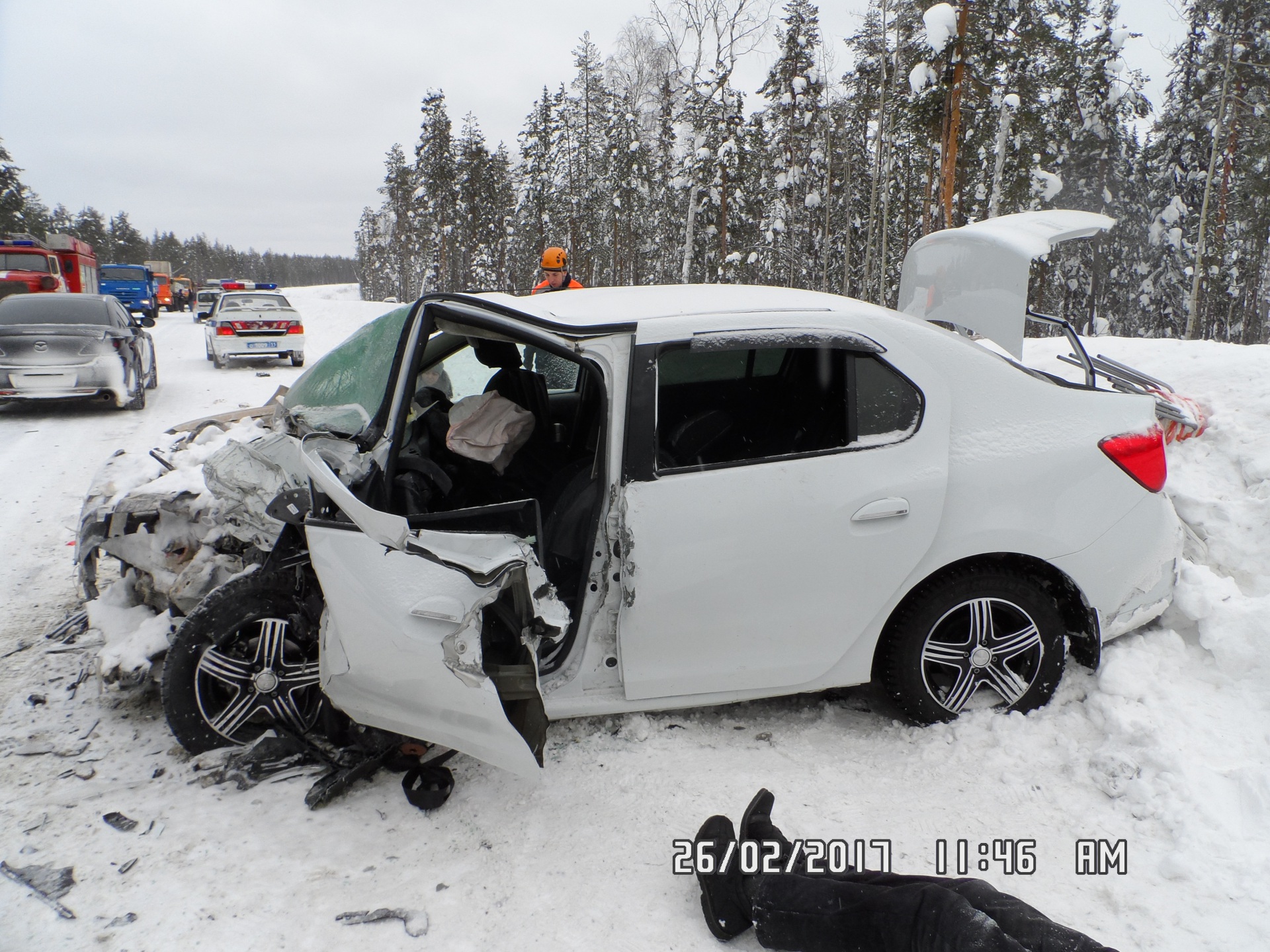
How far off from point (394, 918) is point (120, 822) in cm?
111

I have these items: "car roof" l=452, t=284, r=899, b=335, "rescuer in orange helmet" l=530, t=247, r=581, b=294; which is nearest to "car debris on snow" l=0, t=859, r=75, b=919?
"car roof" l=452, t=284, r=899, b=335

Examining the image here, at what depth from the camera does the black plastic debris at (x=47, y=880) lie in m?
2.27

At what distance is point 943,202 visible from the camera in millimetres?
17094

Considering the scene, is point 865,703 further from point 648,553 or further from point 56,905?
point 56,905

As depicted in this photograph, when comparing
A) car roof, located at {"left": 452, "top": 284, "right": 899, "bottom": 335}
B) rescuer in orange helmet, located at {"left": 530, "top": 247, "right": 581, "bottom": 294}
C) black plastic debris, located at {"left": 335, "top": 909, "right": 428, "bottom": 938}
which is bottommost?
black plastic debris, located at {"left": 335, "top": 909, "right": 428, "bottom": 938}

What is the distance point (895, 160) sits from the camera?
32.2 m

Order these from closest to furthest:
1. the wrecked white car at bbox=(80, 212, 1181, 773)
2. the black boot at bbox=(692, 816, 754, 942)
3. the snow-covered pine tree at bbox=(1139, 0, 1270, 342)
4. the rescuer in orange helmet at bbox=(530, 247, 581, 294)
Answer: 1. the black boot at bbox=(692, 816, 754, 942)
2. the wrecked white car at bbox=(80, 212, 1181, 773)
3. the rescuer in orange helmet at bbox=(530, 247, 581, 294)
4. the snow-covered pine tree at bbox=(1139, 0, 1270, 342)

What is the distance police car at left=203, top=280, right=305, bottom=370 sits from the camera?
14.6m

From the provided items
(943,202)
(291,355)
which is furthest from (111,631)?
(943,202)

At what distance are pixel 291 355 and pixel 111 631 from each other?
1295 cm

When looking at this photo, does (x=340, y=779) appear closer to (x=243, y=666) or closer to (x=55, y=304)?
(x=243, y=666)

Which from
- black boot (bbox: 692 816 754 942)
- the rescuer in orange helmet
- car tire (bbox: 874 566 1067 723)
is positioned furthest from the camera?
the rescuer in orange helmet

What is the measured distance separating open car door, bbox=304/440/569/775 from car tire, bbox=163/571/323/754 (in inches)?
18.3

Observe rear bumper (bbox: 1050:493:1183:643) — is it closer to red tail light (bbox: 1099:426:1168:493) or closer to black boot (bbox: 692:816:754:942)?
red tail light (bbox: 1099:426:1168:493)
